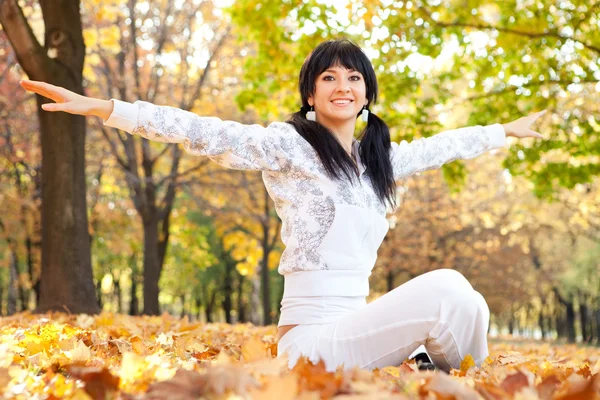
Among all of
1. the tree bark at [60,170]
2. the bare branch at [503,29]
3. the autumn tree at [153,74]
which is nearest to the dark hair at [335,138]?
the tree bark at [60,170]

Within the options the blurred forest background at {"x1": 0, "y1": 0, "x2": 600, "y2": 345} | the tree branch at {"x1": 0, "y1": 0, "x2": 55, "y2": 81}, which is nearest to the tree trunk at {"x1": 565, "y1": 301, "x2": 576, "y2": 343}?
the blurred forest background at {"x1": 0, "y1": 0, "x2": 600, "y2": 345}

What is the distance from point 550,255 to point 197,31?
24546 mm

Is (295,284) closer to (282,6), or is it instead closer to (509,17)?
(282,6)

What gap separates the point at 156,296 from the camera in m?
14.0

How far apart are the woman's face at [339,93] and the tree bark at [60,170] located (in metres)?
4.20

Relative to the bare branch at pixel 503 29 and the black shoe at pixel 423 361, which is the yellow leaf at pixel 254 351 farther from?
the bare branch at pixel 503 29

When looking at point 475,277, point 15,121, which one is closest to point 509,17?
point 15,121

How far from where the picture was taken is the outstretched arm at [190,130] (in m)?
3.00

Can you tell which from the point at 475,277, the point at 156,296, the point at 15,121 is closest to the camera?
the point at 156,296

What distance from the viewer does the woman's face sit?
3.48m

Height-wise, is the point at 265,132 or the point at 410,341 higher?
the point at 265,132

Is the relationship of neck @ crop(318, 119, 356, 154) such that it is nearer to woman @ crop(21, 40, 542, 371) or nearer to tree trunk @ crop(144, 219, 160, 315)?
woman @ crop(21, 40, 542, 371)

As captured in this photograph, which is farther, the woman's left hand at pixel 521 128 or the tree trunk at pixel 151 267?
the tree trunk at pixel 151 267

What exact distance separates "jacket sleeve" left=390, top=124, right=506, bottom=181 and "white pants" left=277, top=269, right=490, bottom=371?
100 cm
